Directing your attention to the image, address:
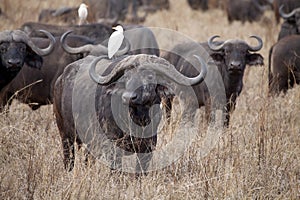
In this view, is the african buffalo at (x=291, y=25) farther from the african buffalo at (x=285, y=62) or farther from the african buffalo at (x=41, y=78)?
the african buffalo at (x=41, y=78)

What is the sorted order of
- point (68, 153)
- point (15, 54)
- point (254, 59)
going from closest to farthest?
point (68, 153), point (15, 54), point (254, 59)

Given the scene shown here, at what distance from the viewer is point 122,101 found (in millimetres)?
4871

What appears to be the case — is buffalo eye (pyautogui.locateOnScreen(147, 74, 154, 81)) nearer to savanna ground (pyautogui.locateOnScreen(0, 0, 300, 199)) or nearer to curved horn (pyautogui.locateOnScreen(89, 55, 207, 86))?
curved horn (pyautogui.locateOnScreen(89, 55, 207, 86))

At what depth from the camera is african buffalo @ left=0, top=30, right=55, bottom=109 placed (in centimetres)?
671

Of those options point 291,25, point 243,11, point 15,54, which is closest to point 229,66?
point 15,54

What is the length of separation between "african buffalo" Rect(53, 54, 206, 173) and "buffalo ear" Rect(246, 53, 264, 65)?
2.44 metres

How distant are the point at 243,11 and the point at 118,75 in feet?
43.1

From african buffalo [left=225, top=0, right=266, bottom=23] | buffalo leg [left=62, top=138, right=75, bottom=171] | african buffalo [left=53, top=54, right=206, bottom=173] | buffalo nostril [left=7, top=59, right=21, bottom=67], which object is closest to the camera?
african buffalo [left=53, top=54, right=206, bottom=173]

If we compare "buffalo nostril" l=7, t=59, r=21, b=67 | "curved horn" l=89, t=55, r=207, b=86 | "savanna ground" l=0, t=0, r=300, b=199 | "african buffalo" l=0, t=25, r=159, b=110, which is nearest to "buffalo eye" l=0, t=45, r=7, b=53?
"buffalo nostril" l=7, t=59, r=21, b=67

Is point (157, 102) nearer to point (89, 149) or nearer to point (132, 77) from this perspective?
point (132, 77)

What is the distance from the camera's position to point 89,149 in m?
5.28

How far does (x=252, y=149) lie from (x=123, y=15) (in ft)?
34.9

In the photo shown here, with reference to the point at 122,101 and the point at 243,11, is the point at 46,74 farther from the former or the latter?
the point at 243,11

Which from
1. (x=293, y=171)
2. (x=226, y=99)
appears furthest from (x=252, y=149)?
(x=226, y=99)
